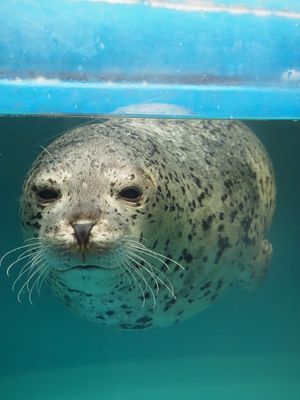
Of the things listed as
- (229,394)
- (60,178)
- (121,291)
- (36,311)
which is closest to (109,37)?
(60,178)

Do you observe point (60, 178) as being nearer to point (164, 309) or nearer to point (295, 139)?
point (164, 309)

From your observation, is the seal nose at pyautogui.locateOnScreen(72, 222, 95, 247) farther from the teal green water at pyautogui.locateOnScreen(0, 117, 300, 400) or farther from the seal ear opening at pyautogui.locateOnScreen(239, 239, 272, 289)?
the teal green water at pyautogui.locateOnScreen(0, 117, 300, 400)

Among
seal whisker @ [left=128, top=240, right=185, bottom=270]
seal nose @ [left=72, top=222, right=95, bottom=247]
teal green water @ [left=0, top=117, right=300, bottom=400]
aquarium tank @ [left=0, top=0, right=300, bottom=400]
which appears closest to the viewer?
seal nose @ [left=72, top=222, right=95, bottom=247]

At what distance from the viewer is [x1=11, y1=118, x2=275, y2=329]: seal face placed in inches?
117

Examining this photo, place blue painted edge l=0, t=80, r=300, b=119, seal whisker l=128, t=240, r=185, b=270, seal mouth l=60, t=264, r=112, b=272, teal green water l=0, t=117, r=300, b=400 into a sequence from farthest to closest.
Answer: teal green water l=0, t=117, r=300, b=400 → blue painted edge l=0, t=80, r=300, b=119 → seal whisker l=128, t=240, r=185, b=270 → seal mouth l=60, t=264, r=112, b=272

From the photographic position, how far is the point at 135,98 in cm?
362

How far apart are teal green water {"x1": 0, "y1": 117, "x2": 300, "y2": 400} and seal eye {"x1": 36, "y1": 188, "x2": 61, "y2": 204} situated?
362cm

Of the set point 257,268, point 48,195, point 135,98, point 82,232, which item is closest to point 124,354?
point 257,268

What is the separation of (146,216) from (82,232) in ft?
1.61

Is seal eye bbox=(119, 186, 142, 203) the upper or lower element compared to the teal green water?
lower

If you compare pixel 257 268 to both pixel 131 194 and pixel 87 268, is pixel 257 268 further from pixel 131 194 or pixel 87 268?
pixel 87 268

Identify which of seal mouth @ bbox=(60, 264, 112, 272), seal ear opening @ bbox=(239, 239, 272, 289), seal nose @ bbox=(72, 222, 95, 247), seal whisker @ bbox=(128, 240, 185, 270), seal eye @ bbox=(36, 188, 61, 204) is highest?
seal ear opening @ bbox=(239, 239, 272, 289)

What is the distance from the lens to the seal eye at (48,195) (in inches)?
123

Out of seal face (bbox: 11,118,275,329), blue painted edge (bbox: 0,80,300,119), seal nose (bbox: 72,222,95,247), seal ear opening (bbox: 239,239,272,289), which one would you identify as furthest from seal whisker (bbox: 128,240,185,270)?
seal ear opening (bbox: 239,239,272,289)
